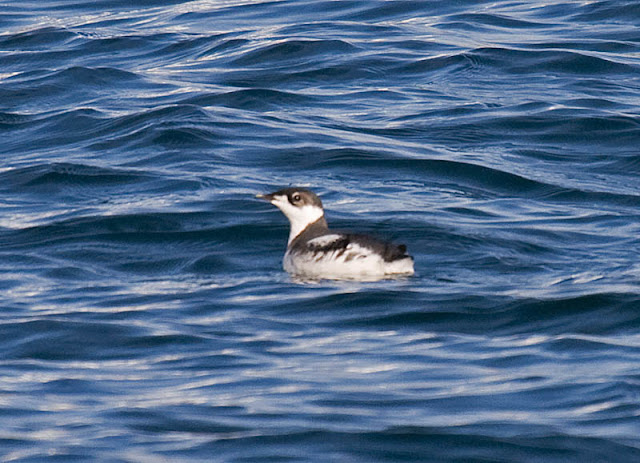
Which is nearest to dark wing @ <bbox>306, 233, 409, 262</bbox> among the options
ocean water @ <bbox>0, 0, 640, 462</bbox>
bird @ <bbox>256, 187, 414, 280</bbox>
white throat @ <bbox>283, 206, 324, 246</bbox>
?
bird @ <bbox>256, 187, 414, 280</bbox>

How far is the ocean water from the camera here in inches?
324

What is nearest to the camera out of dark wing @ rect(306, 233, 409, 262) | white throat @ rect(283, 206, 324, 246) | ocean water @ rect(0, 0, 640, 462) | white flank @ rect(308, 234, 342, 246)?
ocean water @ rect(0, 0, 640, 462)

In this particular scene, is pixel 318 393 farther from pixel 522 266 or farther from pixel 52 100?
pixel 52 100

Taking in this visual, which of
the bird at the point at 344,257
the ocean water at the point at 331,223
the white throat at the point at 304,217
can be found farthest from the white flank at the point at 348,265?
the white throat at the point at 304,217

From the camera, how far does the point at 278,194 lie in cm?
1311

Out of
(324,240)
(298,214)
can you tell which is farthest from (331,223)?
(324,240)

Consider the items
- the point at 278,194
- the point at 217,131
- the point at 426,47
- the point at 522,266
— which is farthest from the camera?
the point at 426,47

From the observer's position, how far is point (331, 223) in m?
14.2

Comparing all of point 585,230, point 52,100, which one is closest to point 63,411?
point 585,230

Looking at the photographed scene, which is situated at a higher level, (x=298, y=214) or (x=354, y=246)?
(x=298, y=214)

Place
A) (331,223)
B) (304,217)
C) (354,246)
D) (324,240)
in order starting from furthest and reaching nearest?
(331,223) → (304,217) → (324,240) → (354,246)

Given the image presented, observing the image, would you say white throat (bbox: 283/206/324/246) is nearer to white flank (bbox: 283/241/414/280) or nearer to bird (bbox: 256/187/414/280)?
bird (bbox: 256/187/414/280)

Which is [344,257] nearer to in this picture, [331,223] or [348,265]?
[348,265]

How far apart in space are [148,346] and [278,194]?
3491 millimetres
